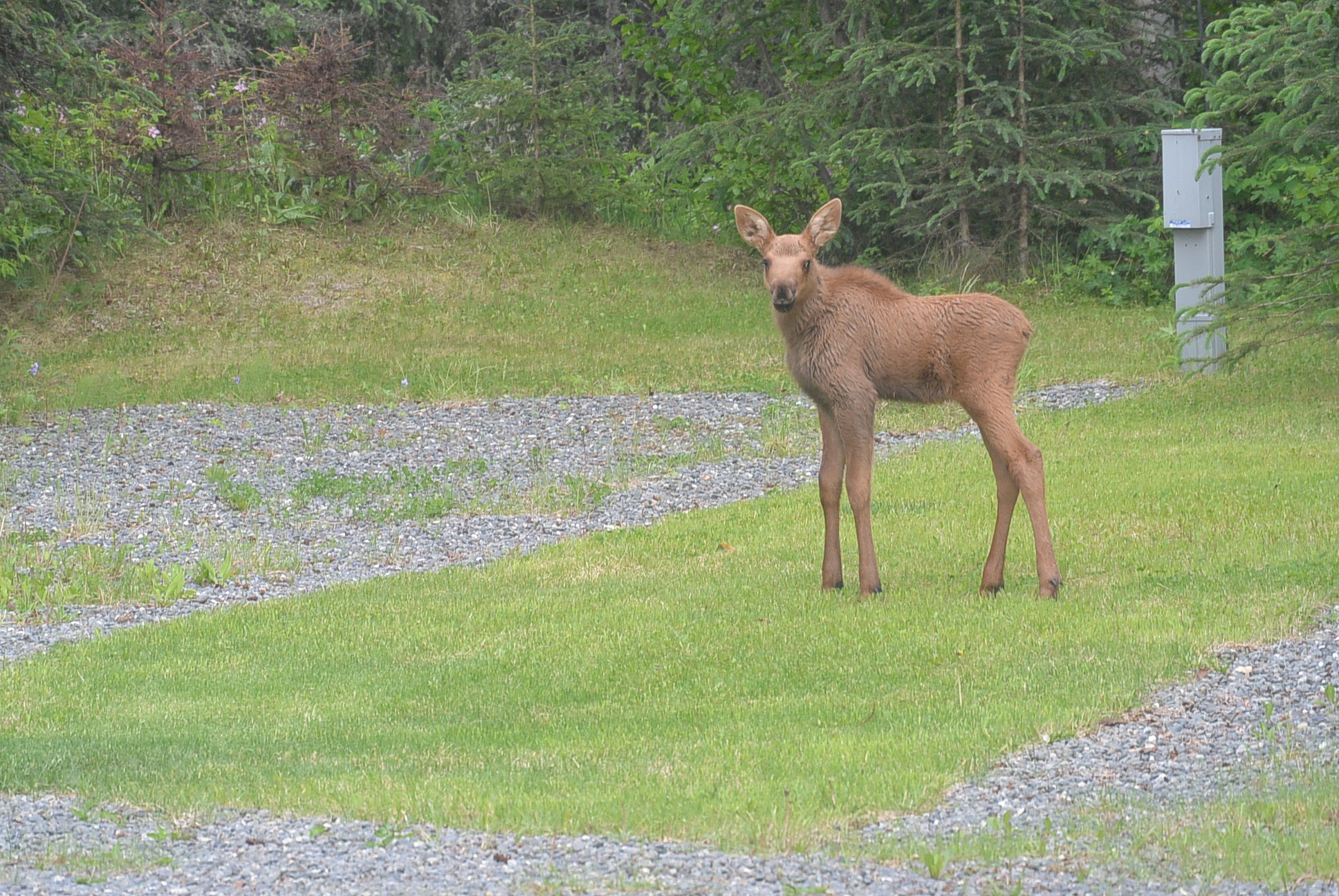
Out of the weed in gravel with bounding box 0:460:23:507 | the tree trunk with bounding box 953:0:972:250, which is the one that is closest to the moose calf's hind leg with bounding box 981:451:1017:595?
the weed in gravel with bounding box 0:460:23:507

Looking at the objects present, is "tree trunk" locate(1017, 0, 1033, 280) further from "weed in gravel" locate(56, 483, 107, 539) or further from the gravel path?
"weed in gravel" locate(56, 483, 107, 539)

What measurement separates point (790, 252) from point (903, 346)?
0.79 metres

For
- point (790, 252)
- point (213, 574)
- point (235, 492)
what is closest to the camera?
point (790, 252)

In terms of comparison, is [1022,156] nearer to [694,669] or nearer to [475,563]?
[475,563]

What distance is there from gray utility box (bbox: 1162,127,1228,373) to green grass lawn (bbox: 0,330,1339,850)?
439 centimetres

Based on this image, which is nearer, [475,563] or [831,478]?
[831,478]

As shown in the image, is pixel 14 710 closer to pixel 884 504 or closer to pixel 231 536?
pixel 231 536

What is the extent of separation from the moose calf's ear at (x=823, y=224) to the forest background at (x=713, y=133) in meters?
9.70

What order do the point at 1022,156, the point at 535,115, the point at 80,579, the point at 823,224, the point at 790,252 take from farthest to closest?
the point at 535,115 → the point at 1022,156 → the point at 80,579 → the point at 823,224 → the point at 790,252

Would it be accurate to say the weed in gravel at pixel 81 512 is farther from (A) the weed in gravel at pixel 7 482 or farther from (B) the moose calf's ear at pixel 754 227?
(B) the moose calf's ear at pixel 754 227

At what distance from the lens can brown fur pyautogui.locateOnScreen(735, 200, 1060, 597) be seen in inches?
350

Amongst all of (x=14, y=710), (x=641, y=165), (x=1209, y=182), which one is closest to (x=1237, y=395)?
(x=1209, y=182)

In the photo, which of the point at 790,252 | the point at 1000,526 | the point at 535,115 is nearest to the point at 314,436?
the point at 790,252

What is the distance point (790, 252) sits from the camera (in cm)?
898
